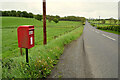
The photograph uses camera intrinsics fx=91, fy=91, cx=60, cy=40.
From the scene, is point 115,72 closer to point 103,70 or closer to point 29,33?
point 103,70

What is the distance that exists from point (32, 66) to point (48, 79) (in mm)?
715

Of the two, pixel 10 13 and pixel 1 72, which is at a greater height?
pixel 10 13

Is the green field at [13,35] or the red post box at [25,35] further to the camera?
the green field at [13,35]

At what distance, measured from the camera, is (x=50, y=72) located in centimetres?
291

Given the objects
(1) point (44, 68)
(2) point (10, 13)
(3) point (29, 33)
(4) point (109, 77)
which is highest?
(2) point (10, 13)

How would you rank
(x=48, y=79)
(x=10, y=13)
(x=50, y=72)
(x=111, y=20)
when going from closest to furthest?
(x=48, y=79) < (x=50, y=72) < (x=10, y=13) < (x=111, y=20)

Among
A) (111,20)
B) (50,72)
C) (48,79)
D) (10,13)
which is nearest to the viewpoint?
(48,79)

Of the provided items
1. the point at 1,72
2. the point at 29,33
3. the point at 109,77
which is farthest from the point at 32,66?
the point at 109,77

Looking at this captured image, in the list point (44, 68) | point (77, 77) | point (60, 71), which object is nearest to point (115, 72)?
point (77, 77)

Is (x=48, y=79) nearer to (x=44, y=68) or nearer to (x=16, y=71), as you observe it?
(x=44, y=68)

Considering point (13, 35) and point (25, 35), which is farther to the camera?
point (13, 35)

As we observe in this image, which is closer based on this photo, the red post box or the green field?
the red post box

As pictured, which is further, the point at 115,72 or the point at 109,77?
the point at 115,72

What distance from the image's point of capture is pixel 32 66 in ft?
9.58
